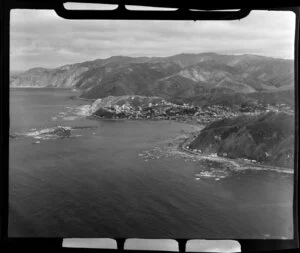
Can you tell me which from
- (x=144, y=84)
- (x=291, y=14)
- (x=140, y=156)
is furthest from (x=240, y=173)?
(x=291, y=14)

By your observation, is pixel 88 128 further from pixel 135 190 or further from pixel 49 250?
pixel 49 250

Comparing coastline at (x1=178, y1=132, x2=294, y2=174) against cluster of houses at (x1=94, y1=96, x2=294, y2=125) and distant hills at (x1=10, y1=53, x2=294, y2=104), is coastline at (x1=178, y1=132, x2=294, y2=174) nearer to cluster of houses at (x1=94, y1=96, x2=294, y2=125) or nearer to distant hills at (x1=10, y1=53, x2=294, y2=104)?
cluster of houses at (x1=94, y1=96, x2=294, y2=125)

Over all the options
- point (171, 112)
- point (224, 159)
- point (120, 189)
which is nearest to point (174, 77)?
point (171, 112)

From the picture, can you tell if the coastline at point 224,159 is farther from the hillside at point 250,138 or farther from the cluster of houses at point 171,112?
the cluster of houses at point 171,112

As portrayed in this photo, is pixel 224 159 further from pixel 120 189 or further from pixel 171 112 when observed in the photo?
pixel 120 189

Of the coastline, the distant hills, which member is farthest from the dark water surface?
the distant hills

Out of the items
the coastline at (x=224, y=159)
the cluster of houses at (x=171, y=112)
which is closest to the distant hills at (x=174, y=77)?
the cluster of houses at (x=171, y=112)
